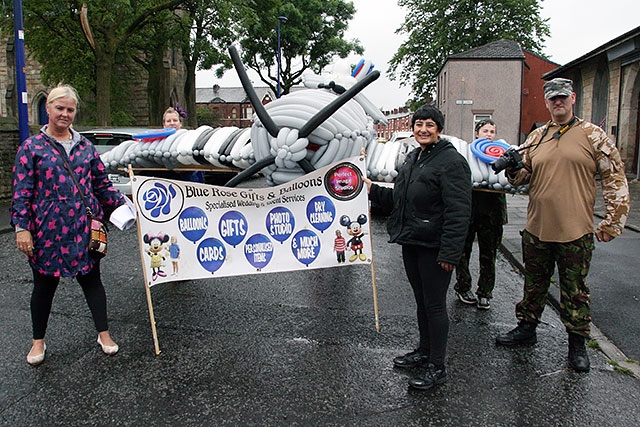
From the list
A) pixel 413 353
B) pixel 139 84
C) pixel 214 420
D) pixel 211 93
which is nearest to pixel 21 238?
pixel 214 420

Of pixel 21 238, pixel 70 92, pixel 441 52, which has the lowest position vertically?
pixel 21 238

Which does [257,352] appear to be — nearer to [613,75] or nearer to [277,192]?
[277,192]

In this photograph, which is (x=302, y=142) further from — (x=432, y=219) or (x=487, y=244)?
(x=487, y=244)

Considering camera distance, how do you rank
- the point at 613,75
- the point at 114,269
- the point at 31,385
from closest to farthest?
the point at 31,385 < the point at 114,269 < the point at 613,75

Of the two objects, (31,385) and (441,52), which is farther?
(441,52)

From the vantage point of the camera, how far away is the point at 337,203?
14.3 ft

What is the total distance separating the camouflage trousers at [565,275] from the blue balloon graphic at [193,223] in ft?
8.04

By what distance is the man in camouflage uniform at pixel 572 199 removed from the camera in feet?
11.9

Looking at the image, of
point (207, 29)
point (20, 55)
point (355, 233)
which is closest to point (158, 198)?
point (355, 233)

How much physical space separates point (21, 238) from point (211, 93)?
101596 mm

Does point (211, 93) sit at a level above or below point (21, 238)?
above

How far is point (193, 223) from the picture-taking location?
4160 millimetres

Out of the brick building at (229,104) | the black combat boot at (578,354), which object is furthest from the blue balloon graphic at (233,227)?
the brick building at (229,104)

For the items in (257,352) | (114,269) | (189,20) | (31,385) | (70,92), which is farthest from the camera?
(189,20)
